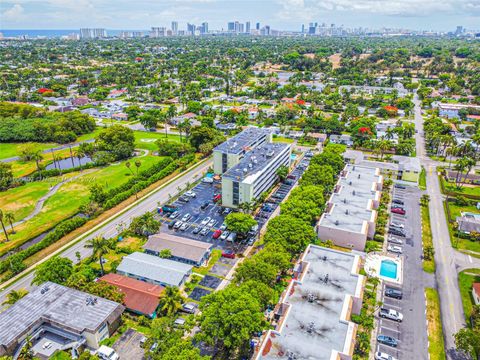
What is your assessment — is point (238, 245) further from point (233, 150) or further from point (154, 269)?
point (233, 150)

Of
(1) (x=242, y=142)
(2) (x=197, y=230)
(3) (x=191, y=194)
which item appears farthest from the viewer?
(1) (x=242, y=142)

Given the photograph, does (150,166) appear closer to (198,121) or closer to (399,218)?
(198,121)

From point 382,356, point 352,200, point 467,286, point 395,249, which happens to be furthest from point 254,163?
point 382,356

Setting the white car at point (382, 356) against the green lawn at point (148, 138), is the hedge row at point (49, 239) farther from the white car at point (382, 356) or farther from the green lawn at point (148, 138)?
the white car at point (382, 356)

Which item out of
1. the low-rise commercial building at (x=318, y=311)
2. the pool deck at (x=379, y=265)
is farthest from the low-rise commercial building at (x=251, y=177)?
the pool deck at (x=379, y=265)

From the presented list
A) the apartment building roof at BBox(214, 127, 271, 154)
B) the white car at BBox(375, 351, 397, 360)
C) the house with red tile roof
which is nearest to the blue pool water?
the white car at BBox(375, 351, 397, 360)

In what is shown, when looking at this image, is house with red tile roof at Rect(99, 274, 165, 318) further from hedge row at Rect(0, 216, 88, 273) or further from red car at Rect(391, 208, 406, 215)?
red car at Rect(391, 208, 406, 215)
